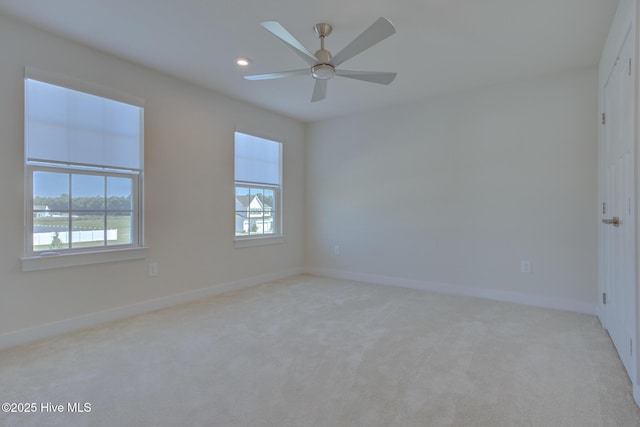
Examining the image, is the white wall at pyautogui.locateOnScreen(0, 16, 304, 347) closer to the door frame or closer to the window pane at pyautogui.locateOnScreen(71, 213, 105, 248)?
the window pane at pyautogui.locateOnScreen(71, 213, 105, 248)

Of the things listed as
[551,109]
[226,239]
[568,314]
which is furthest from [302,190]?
[568,314]

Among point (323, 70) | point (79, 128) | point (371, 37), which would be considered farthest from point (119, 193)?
point (371, 37)

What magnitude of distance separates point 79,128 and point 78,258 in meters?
1.12

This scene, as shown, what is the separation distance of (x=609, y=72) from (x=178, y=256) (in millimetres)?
4312

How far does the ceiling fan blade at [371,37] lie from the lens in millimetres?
1971

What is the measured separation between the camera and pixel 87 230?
2.94m

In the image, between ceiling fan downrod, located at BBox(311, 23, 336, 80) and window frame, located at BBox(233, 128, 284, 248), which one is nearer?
ceiling fan downrod, located at BBox(311, 23, 336, 80)

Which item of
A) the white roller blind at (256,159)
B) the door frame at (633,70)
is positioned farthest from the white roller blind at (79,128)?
the door frame at (633,70)

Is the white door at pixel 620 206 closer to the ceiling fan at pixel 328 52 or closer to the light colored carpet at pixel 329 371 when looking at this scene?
the light colored carpet at pixel 329 371

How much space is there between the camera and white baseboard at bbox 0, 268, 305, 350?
8.22ft

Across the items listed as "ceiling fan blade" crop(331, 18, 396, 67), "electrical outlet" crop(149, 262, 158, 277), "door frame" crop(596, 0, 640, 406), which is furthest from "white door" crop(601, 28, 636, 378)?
"electrical outlet" crop(149, 262, 158, 277)

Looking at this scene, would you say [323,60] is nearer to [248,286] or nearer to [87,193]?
[87,193]

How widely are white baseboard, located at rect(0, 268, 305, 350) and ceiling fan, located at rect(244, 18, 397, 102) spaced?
2.47m

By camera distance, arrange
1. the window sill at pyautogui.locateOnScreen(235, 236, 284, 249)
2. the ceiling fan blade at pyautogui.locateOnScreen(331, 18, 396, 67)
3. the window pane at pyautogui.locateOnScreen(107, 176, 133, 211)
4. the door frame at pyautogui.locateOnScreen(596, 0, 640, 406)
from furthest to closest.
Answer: the window sill at pyautogui.locateOnScreen(235, 236, 284, 249)
the window pane at pyautogui.locateOnScreen(107, 176, 133, 211)
the ceiling fan blade at pyautogui.locateOnScreen(331, 18, 396, 67)
the door frame at pyautogui.locateOnScreen(596, 0, 640, 406)
